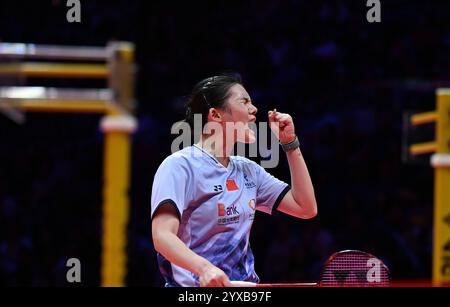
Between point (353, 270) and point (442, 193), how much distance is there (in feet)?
9.54

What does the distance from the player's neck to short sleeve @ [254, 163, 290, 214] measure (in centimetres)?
17

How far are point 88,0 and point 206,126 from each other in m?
5.75

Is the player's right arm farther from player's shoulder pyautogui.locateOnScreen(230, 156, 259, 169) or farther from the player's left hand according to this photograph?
the player's left hand

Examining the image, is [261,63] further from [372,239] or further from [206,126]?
[206,126]

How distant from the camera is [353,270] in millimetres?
3115

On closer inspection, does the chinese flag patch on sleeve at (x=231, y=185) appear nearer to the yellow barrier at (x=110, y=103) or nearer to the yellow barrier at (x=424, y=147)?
the yellow barrier at (x=110, y=103)

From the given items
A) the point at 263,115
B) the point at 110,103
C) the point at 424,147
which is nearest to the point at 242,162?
the point at 110,103

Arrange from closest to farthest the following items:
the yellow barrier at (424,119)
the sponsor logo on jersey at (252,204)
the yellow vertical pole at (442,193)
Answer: the sponsor logo on jersey at (252,204)
the yellow vertical pole at (442,193)
the yellow barrier at (424,119)

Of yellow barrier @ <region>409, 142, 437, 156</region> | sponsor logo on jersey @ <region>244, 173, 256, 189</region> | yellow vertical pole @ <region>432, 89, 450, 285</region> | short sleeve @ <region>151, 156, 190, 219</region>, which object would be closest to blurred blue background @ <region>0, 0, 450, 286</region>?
yellow barrier @ <region>409, 142, 437, 156</region>

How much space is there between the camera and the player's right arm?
272cm

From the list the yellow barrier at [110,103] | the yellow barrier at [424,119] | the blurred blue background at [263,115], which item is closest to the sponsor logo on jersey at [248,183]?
the yellow barrier at [110,103]

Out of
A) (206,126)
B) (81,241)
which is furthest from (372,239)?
A: (206,126)

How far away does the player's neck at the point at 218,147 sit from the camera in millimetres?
3197

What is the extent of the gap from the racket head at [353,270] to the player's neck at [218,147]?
0.49 m
